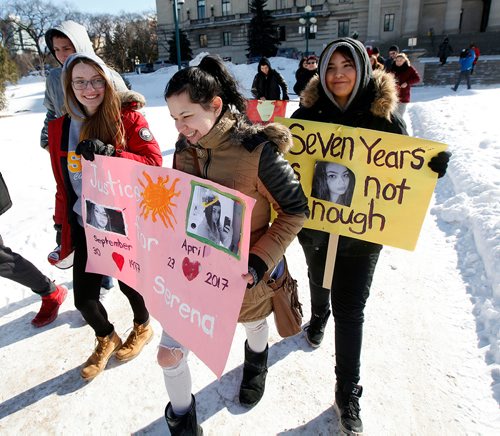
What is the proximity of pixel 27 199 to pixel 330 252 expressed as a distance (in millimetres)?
4943

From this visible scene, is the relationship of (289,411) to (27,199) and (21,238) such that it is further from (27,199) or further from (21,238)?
(27,199)

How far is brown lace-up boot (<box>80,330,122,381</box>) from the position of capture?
94.4 inches

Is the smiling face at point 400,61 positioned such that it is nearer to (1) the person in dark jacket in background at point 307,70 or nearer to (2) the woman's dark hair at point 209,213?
(1) the person in dark jacket in background at point 307,70

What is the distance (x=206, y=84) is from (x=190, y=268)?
0.81 meters

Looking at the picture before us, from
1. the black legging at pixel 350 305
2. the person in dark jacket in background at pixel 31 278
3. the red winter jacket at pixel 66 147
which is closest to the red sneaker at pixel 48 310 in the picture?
the person in dark jacket in background at pixel 31 278

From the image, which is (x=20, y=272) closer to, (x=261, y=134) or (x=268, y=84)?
(x=261, y=134)

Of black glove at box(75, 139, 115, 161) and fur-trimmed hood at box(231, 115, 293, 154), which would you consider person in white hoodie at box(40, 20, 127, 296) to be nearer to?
black glove at box(75, 139, 115, 161)

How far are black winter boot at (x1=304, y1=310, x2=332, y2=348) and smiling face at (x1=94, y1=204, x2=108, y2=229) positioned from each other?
1.56 m

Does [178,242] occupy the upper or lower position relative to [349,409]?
upper

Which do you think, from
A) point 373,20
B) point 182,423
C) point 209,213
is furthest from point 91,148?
point 373,20

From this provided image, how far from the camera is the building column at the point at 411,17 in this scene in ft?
116

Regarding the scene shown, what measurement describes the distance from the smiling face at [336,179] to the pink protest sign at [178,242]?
0.77 metres

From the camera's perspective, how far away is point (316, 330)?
8.72 feet

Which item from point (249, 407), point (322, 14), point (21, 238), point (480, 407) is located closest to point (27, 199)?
point (21, 238)
